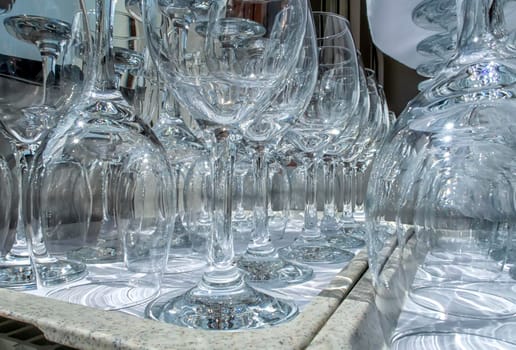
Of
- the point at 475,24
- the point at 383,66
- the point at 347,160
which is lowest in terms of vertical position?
the point at 347,160

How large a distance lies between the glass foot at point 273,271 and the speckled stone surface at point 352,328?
9 cm

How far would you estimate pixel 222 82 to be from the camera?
288 millimetres

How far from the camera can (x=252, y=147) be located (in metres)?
0.47

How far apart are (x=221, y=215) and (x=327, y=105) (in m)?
0.26

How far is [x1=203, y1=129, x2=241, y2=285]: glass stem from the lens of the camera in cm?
31

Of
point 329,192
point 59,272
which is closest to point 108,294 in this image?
point 59,272

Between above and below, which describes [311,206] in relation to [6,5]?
below

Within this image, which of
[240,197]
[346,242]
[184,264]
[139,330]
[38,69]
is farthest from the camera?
[240,197]

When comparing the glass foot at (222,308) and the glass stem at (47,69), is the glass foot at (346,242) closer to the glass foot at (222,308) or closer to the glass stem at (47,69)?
the glass foot at (222,308)

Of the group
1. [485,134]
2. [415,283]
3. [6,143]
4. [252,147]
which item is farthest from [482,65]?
[6,143]

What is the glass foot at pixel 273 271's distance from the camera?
381 mm

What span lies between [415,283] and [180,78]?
22 cm

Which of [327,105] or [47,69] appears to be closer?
[47,69]

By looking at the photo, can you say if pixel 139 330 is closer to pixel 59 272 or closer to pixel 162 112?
pixel 59 272
